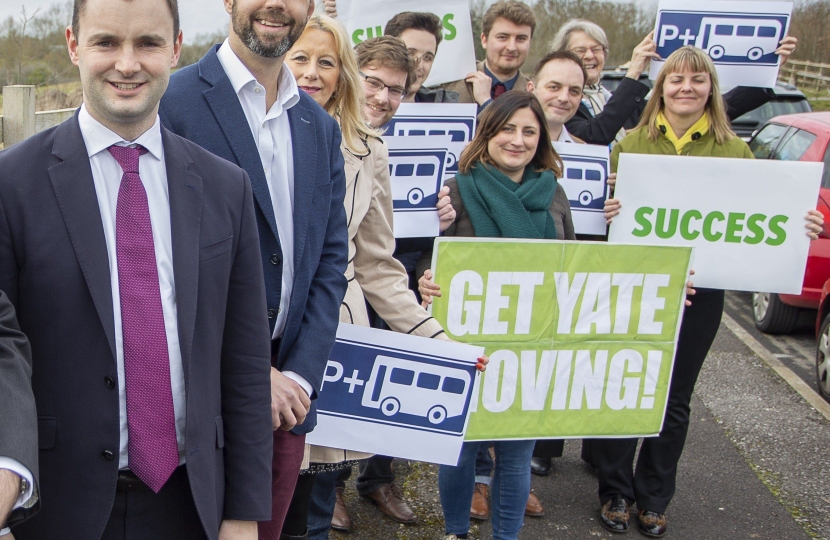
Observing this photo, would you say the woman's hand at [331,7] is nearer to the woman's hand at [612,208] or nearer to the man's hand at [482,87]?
the man's hand at [482,87]

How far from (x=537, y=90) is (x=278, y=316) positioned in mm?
2539

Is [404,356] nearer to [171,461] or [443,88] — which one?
[171,461]

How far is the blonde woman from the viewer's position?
2799 millimetres

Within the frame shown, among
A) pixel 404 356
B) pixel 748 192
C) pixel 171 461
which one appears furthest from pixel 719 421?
pixel 171 461

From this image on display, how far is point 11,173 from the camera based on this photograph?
1597 mm

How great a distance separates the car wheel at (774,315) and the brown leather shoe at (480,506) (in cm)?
445

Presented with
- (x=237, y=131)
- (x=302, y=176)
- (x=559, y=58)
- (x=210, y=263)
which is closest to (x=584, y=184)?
A: (x=559, y=58)

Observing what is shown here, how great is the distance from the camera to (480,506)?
4094 millimetres

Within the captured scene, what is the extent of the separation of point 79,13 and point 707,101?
3143 millimetres

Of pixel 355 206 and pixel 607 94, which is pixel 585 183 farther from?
Answer: pixel 355 206

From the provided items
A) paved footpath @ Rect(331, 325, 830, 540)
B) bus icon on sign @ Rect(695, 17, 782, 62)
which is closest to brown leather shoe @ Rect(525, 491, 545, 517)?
paved footpath @ Rect(331, 325, 830, 540)

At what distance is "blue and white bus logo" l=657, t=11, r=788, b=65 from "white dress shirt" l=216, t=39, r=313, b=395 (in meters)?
3.30

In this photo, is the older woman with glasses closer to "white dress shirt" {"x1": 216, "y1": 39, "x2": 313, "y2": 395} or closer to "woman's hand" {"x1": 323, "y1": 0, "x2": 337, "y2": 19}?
"woman's hand" {"x1": 323, "y1": 0, "x2": 337, "y2": 19}

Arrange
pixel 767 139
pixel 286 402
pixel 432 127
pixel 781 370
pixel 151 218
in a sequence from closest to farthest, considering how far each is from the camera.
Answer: pixel 151 218 → pixel 286 402 → pixel 432 127 → pixel 781 370 → pixel 767 139
